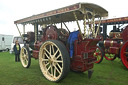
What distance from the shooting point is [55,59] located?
3.04 m

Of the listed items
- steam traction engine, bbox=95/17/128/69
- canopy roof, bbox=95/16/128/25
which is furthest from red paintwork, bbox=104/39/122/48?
canopy roof, bbox=95/16/128/25

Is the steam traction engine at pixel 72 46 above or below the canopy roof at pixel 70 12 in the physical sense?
below

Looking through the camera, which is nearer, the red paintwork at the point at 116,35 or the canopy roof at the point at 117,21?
the red paintwork at the point at 116,35

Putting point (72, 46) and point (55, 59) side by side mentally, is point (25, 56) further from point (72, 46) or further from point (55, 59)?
point (72, 46)

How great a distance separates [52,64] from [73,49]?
0.69 m

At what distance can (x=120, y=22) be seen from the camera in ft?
22.8

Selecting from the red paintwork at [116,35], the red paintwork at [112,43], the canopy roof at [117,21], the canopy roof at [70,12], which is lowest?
the red paintwork at [112,43]

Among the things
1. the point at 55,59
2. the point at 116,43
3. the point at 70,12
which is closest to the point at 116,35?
the point at 116,43

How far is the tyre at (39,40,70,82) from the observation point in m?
2.68

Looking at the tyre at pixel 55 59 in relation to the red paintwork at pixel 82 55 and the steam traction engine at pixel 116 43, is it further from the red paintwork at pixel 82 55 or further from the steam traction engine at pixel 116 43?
the steam traction engine at pixel 116 43

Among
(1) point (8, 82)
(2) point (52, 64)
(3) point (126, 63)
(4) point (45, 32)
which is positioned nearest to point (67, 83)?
(2) point (52, 64)

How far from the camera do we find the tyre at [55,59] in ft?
8.78

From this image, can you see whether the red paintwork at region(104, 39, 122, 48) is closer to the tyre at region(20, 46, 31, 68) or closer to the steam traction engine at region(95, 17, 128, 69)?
the steam traction engine at region(95, 17, 128, 69)

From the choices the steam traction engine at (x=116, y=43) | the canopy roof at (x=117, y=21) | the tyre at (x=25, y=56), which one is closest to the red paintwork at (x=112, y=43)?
the steam traction engine at (x=116, y=43)
